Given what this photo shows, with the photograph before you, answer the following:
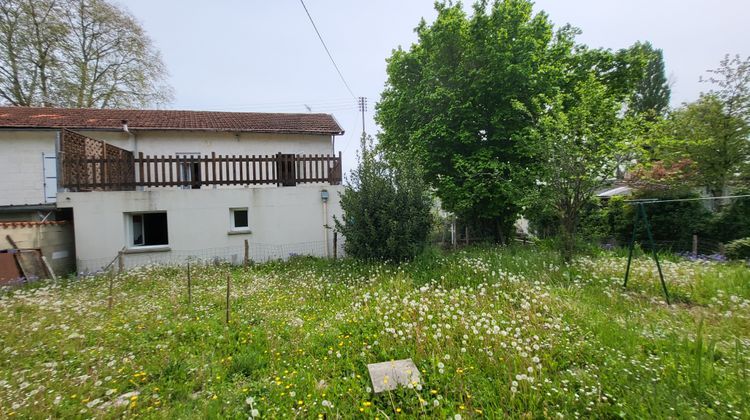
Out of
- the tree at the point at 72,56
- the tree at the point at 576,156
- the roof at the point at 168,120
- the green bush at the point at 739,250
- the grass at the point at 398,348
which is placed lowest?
the grass at the point at 398,348

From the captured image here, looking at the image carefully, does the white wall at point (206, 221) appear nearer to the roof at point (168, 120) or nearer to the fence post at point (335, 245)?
the fence post at point (335, 245)

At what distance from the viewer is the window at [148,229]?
28.3 ft

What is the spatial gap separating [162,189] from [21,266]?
11.4 feet

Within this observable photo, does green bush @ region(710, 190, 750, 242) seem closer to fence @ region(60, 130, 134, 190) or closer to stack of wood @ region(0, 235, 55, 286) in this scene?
fence @ region(60, 130, 134, 190)

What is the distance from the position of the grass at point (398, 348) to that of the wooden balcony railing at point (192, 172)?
3.66 m

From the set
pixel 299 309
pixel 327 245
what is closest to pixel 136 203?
pixel 327 245

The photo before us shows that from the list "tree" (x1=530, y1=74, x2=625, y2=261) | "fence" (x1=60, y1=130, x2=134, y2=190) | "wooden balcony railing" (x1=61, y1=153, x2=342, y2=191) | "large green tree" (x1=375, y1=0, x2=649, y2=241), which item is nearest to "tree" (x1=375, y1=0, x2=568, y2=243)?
"large green tree" (x1=375, y1=0, x2=649, y2=241)

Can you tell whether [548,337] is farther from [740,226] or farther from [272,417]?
[740,226]

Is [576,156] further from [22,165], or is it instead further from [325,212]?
[22,165]

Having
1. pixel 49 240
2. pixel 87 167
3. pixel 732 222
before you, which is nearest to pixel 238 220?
pixel 87 167

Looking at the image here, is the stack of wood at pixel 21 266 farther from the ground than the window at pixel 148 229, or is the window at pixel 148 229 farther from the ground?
the window at pixel 148 229

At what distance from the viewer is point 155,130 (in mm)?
11078

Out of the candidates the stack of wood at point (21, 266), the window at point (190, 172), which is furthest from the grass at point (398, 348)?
the window at point (190, 172)

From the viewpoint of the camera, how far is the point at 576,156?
21.1 ft
